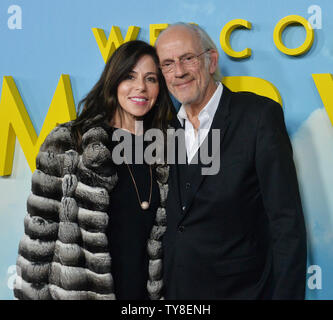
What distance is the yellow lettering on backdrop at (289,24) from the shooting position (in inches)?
85.6

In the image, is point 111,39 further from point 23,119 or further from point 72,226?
point 72,226

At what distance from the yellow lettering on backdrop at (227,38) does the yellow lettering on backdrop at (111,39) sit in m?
0.44

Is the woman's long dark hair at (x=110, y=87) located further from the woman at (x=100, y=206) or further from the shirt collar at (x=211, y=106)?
the shirt collar at (x=211, y=106)

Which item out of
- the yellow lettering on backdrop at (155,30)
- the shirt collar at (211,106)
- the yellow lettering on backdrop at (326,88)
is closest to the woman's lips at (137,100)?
the shirt collar at (211,106)

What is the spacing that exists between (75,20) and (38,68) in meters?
0.32

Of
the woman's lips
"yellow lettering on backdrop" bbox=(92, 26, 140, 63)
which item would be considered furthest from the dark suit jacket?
"yellow lettering on backdrop" bbox=(92, 26, 140, 63)

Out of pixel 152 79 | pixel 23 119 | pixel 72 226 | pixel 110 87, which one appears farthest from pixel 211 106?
pixel 23 119

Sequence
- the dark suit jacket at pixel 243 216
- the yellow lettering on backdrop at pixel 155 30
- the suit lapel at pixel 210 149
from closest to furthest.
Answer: the dark suit jacket at pixel 243 216
the suit lapel at pixel 210 149
the yellow lettering on backdrop at pixel 155 30

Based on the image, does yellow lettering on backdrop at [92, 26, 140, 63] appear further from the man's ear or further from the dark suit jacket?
the dark suit jacket

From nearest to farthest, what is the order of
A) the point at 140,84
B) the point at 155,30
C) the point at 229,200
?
the point at 229,200 < the point at 140,84 < the point at 155,30

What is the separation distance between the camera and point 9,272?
9.28 ft

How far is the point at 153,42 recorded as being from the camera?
243 centimetres

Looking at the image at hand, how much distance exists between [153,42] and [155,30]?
0.18 ft
